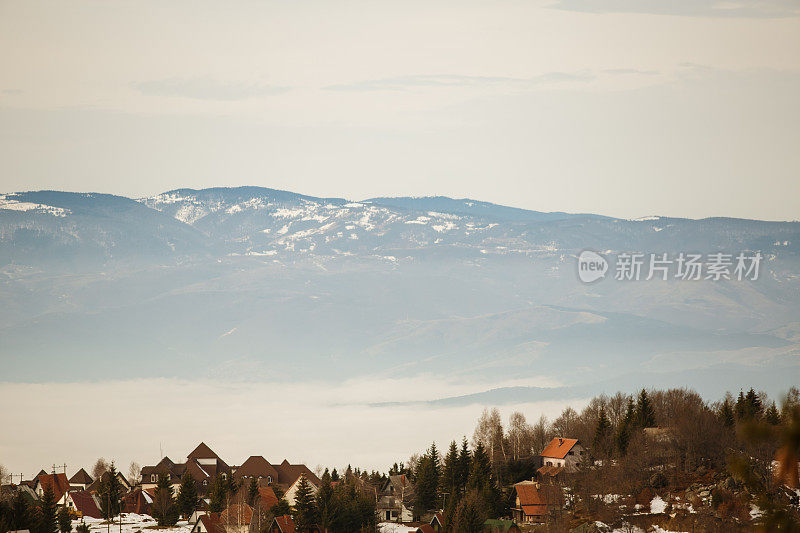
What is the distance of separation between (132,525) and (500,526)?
112 ft

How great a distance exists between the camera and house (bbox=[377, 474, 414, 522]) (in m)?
91.2

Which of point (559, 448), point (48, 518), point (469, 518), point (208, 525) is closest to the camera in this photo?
point (469, 518)

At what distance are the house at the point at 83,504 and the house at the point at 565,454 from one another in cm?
4344

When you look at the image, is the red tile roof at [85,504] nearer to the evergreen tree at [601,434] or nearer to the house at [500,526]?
the house at [500,526]

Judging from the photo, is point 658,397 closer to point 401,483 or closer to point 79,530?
point 401,483

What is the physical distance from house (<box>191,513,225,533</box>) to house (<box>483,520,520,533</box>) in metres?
21.3

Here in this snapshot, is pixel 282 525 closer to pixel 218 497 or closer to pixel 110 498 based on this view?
pixel 218 497

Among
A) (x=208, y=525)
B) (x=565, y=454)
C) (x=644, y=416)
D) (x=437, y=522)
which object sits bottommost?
(x=208, y=525)

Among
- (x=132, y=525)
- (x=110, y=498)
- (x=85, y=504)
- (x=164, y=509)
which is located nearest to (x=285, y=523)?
(x=164, y=509)

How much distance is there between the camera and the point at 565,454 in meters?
95.1

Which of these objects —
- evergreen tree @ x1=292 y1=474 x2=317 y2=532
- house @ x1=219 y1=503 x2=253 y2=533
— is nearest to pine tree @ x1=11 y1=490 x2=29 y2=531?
house @ x1=219 y1=503 x2=253 y2=533

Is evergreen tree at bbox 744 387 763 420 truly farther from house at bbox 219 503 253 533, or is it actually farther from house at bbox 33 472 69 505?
house at bbox 33 472 69 505

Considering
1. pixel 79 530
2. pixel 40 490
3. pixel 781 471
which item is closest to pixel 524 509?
pixel 79 530

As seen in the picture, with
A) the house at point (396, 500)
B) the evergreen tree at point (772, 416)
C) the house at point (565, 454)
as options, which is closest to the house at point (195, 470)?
the house at point (396, 500)
